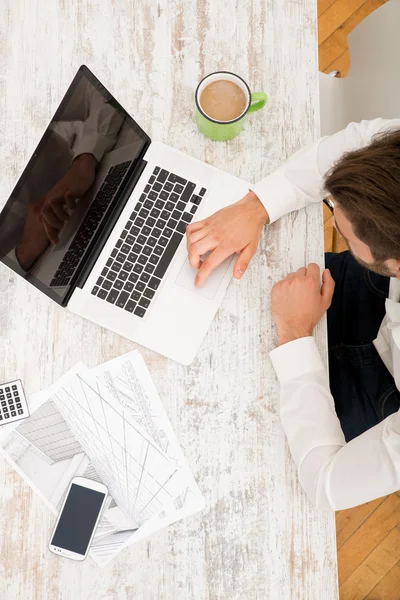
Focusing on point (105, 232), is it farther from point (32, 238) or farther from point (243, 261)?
point (243, 261)

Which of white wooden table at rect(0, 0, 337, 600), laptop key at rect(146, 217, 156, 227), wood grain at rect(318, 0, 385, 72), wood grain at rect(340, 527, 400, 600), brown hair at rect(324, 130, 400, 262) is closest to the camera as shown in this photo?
brown hair at rect(324, 130, 400, 262)

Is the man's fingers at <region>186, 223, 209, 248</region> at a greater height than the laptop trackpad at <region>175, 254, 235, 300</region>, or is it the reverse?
the man's fingers at <region>186, 223, 209, 248</region>

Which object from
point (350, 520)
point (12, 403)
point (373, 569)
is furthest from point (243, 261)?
point (373, 569)

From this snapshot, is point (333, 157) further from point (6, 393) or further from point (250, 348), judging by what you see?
point (6, 393)

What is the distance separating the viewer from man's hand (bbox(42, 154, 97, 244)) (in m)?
0.92

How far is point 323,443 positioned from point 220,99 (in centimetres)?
67

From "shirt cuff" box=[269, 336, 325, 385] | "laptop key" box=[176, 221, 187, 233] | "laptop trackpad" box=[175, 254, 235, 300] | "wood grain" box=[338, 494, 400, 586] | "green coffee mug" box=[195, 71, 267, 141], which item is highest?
"green coffee mug" box=[195, 71, 267, 141]

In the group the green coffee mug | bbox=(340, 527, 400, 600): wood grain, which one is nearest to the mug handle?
the green coffee mug

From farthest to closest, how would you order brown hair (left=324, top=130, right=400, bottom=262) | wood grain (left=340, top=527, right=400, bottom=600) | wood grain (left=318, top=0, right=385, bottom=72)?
wood grain (left=318, top=0, right=385, bottom=72) → wood grain (left=340, top=527, right=400, bottom=600) → brown hair (left=324, top=130, right=400, bottom=262)

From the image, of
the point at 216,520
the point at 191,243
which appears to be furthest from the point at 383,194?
the point at 216,520

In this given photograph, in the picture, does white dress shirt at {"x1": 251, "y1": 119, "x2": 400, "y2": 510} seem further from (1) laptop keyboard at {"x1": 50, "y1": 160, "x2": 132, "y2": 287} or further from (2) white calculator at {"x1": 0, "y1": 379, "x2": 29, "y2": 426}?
(2) white calculator at {"x1": 0, "y1": 379, "x2": 29, "y2": 426}

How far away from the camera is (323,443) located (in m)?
0.94

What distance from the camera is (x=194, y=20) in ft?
3.60

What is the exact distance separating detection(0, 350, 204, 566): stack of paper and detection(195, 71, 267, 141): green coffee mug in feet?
1.52
